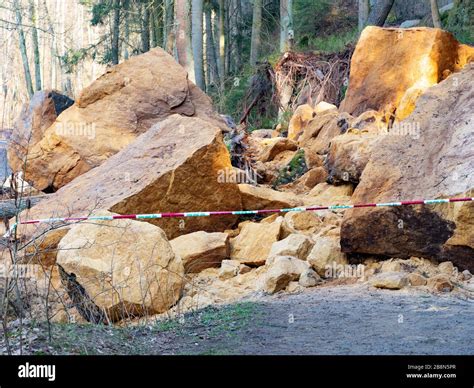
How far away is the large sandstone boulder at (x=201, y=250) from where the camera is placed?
881cm

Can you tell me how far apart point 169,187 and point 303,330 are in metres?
4.27

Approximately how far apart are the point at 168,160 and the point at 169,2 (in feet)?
50.8

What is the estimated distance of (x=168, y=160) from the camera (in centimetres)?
1012

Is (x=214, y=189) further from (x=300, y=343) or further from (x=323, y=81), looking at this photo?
(x=323, y=81)

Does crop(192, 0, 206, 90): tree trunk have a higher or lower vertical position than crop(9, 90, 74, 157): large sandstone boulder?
→ higher

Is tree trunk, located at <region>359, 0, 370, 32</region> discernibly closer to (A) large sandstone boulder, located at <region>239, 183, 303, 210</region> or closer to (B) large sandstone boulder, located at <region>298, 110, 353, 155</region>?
(B) large sandstone boulder, located at <region>298, 110, 353, 155</region>

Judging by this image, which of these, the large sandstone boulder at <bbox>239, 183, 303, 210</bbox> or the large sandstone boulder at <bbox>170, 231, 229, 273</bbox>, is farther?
the large sandstone boulder at <bbox>239, 183, 303, 210</bbox>

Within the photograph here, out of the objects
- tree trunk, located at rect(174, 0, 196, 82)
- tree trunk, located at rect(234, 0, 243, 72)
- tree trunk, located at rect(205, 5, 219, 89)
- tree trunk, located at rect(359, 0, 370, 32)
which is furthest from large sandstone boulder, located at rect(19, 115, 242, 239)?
tree trunk, located at rect(234, 0, 243, 72)

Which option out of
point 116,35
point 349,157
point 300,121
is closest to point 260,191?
point 349,157

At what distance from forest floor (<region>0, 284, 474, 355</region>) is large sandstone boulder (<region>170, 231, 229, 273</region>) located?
1.72 m

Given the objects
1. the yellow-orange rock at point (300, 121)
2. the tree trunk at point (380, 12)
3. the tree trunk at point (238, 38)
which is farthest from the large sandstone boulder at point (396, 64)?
the tree trunk at point (238, 38)

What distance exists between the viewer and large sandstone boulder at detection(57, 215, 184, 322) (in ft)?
23.8

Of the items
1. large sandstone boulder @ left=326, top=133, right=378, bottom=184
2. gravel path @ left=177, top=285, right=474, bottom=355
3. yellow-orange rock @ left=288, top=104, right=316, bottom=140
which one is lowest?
gravel path @ left=177, top=285, right=474, bottom=355

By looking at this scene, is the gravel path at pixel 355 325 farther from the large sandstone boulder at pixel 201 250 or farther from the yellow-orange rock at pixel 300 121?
the yellow-orange rock at pixel 300 121
